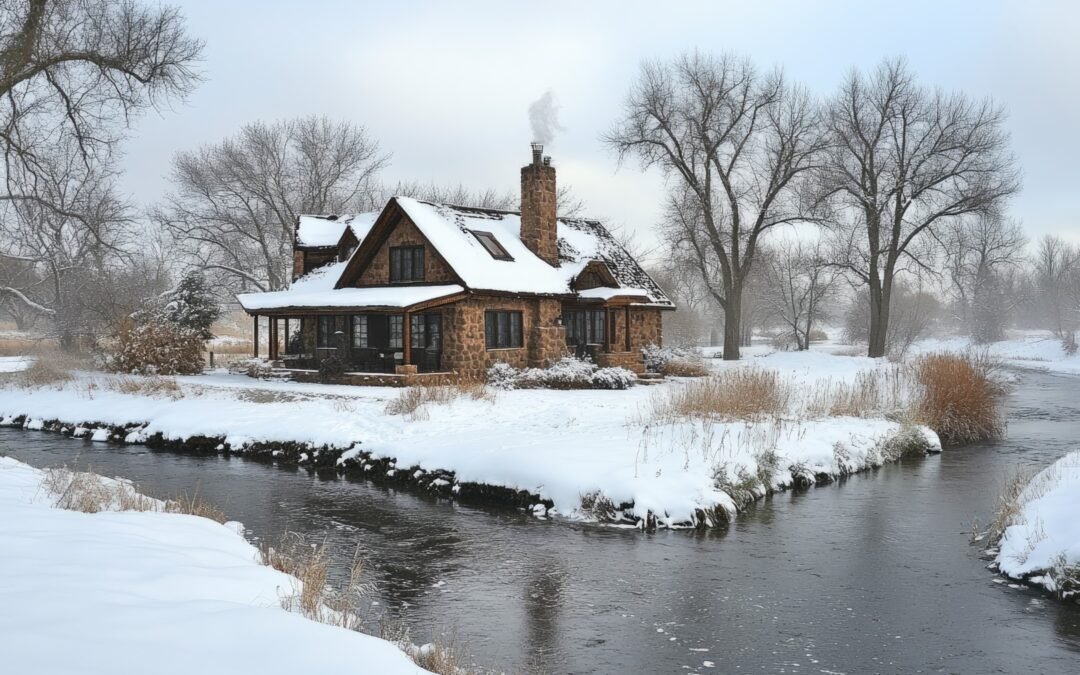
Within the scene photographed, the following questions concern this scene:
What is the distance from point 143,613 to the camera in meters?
4.66

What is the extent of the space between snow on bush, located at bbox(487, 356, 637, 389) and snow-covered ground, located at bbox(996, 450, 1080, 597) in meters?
14.9

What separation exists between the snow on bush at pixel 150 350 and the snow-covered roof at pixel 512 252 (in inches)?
301

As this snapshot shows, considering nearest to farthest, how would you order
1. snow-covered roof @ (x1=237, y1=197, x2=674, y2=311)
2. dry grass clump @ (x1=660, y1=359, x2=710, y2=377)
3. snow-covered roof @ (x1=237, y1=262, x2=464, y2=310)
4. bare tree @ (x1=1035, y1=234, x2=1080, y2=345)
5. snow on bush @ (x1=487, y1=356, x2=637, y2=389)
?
snow-covered roof @ (x1=237, y1=262, x2=464, y2=310), snow on bush @ (x1=487, y1=356, x2=637, y2=389), snow-covered roof @ (x1=237, y1=197, x2=674, y2=311), dry grass clump @ (x1=660, y1=359, x2=710, y2=377), bare tree @ (x1=1035, y1=234, x2=1080, y2=345)

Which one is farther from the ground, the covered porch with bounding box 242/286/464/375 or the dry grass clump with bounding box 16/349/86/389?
the covered porch with bounding box 242/286/464/375

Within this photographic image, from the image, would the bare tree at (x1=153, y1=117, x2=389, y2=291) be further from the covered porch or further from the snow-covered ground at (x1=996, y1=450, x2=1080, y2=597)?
the snow-covered ground at (x1=996, y1=450, x2=1080, y2=597)

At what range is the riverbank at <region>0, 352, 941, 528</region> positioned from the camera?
12.1 meters

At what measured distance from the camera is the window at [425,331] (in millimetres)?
25750

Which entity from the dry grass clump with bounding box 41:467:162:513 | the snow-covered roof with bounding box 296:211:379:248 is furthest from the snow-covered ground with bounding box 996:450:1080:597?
the snow-covered roof with bounding box 296:211:379:248

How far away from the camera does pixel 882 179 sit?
36.0 m

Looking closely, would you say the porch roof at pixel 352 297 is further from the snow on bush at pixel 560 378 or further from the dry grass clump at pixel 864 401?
the dry grass clump at pixel 864 401

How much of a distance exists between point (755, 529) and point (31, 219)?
106ft

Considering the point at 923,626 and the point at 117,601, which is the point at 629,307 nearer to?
the point at 923,626

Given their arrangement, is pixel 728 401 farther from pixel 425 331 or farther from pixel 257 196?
pixel 257 196

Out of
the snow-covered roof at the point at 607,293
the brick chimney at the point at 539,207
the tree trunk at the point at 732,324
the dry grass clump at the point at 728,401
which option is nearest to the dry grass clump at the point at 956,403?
the dry grass clump at the point at 728,401
